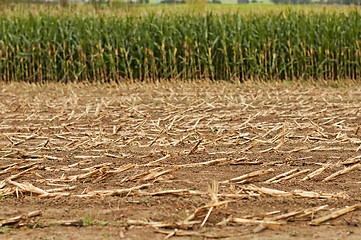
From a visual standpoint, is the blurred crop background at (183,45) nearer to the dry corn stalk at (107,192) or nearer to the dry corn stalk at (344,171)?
the dry corn stalk at (344,171)

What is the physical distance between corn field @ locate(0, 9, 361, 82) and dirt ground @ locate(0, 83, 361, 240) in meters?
4.36

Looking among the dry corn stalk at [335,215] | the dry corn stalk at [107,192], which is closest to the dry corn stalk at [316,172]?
the dry corn stalk at [335,215]

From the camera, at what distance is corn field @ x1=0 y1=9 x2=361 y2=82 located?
35.2 ft

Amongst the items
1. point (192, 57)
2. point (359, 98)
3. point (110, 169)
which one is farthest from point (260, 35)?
point (110, 169)

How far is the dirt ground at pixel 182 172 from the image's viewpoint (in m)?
2.56

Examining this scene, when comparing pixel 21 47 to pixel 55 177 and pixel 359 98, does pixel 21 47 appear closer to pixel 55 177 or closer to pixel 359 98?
pixel 359 98

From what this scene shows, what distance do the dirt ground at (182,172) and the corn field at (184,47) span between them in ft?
14.3

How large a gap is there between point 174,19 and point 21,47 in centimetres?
372

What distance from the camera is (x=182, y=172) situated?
3.46 metres

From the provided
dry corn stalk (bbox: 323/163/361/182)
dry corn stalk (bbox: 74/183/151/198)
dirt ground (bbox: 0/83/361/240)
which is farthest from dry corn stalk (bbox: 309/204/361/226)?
dry corn stalk (bbox: 74/183/151/198)

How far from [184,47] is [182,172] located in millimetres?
7699

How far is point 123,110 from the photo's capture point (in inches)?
252

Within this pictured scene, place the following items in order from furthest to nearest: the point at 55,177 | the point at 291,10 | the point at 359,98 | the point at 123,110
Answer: the point at 291,10, the point at 359,98, the point at 123,110, the point at 55,177

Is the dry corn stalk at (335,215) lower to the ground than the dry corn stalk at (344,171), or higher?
higher
